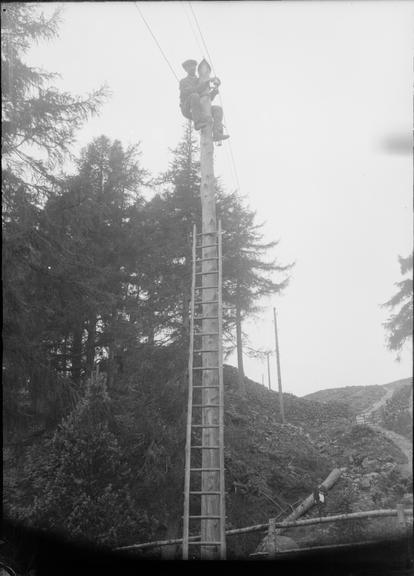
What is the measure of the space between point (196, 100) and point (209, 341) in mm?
3816

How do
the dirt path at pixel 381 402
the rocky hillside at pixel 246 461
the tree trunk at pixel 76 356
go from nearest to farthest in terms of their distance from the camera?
the dirt path at pixel 381 402 < the rocky hillside at pixel 246 461 < the tree trunk at pixel 76 356

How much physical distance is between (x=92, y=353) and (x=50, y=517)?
5.39 meters

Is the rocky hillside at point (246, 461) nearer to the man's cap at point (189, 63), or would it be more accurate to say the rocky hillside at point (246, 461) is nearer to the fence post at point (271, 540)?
the fence post at point (271, 540)

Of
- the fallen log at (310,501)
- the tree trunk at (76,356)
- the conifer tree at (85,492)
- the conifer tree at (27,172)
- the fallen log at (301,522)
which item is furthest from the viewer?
the tree trunk at (76,356)

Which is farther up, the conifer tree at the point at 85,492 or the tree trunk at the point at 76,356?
the tree trunk at the point at 76,356

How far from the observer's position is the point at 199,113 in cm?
623

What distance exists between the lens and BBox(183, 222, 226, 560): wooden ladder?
13.9 feet

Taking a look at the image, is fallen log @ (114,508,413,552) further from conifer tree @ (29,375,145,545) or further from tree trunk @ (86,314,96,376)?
tree trunk @ (86,314,96,376)

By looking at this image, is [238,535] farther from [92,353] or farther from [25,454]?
[92,353]

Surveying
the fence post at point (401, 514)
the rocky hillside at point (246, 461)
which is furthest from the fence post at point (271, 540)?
the fence post at point (401, 514)

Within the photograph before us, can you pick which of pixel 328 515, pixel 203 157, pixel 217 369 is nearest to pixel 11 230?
pixel 203 157

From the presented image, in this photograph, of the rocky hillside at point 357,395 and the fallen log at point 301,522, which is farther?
the rocky hillside at point 357,395

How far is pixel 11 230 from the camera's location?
5.43 meters

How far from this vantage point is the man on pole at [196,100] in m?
6.24
